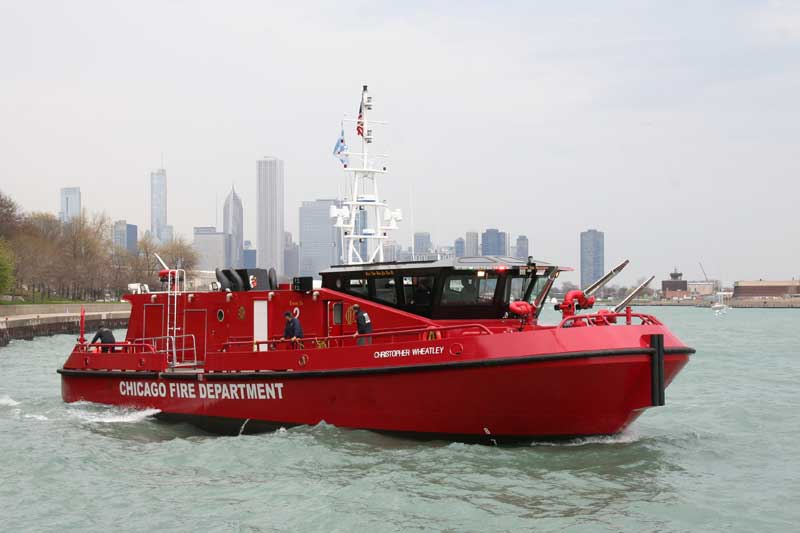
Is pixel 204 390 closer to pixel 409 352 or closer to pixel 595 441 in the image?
pixel 409 352

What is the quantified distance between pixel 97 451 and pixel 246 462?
2730 millimetres

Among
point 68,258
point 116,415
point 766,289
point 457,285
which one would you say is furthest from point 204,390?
point 766,289

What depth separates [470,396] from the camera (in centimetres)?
1292

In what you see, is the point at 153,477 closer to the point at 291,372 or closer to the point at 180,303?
the point at 291,372

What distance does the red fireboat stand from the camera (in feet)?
41.1

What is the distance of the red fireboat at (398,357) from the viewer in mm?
12523

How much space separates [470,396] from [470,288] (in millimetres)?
2163

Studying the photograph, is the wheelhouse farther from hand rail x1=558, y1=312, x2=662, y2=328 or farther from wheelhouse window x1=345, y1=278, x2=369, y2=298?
hand rail x1=558, y1=312, x2=662, y2=328

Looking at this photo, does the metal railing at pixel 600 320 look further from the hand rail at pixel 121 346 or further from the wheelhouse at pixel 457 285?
the hand rail at pixel 121 346

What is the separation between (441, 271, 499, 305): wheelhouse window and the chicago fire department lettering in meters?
3.19

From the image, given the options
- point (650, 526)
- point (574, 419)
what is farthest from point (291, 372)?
point (650, 526)

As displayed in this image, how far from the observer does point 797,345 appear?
4616 centimetres

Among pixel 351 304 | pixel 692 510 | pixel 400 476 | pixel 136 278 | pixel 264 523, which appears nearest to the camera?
pixel 264 523

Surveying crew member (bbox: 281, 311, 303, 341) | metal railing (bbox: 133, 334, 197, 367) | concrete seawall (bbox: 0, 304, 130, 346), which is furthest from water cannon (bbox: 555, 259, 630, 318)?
concrete seawall (bbox: 0, 304, 130, 346)
